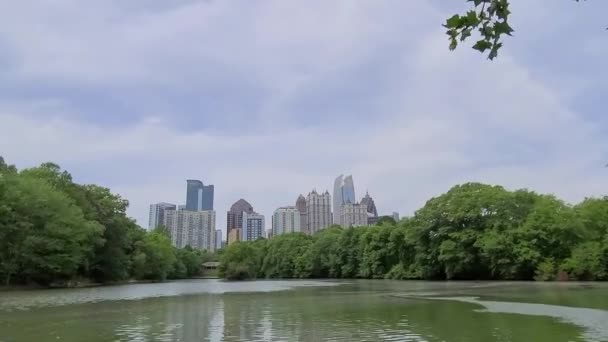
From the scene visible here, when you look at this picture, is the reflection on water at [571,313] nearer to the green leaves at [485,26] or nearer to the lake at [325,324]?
the lake at [325,324]

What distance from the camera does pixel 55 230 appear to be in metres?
55.3

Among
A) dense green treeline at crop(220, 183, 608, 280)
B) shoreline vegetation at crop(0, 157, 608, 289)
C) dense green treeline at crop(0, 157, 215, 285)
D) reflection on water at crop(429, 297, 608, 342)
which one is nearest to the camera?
reflection on water at crop(429, 297, 608, 342)

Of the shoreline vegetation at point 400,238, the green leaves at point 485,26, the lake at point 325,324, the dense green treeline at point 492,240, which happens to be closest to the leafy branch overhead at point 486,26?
the green leaves at point 485,26

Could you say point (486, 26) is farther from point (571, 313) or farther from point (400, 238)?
point (400, 238)

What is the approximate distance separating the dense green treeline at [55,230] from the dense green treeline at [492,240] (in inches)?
1649

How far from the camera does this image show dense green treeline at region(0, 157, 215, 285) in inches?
2044

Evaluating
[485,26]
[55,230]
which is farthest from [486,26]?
[55,230]

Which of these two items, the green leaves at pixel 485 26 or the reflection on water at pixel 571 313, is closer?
the green leaves at pixel 485 26

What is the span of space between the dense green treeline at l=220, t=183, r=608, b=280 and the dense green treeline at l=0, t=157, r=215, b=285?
4189cm

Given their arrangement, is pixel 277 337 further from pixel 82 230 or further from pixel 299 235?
pixel 299 235

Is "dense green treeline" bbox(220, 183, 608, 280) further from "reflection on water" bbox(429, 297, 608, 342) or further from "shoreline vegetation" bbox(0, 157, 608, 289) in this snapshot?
"reflection on water" bbox(429, 297, 608, 342)

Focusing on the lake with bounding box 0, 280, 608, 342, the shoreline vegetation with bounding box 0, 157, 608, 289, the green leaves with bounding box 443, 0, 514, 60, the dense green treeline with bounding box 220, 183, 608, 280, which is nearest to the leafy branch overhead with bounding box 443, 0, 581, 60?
the green leaves with bounding box 443, 0, 514, 60

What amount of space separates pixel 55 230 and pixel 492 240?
5010 centimetres

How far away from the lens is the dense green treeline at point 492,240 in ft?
211
